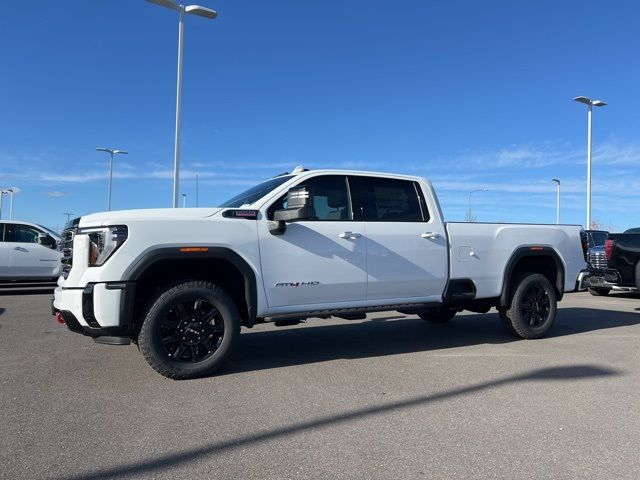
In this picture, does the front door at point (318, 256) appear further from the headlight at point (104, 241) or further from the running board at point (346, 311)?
the headlight at point (104, 241)

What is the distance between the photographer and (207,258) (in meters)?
5.19

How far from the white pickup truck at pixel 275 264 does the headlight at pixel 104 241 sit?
1 cm

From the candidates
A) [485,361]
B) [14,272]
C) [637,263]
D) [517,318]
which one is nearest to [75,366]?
[485,361]

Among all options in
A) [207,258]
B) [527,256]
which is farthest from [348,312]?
[527,256]

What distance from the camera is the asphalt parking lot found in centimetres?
328

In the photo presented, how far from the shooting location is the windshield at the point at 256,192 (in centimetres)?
589

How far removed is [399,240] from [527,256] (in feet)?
7.85

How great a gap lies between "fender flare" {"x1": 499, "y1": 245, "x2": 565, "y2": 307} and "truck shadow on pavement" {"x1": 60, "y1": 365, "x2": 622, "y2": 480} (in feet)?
5.11

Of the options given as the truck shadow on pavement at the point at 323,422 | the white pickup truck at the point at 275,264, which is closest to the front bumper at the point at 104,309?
the white pickup truck at the point at 275,264

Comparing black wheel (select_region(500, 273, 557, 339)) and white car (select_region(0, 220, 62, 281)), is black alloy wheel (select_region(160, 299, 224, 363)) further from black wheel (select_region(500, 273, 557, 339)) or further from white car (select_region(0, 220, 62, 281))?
white car (select_region(0, 220, 62, 281))

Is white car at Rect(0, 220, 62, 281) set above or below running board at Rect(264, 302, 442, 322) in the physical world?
above

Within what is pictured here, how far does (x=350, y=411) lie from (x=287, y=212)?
202 cm

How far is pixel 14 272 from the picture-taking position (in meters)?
13.3

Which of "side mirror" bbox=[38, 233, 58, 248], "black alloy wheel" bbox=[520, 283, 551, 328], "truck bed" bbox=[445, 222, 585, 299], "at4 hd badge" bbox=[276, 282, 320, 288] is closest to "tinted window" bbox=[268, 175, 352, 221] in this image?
"at4 hd badge" bbox=[276, 282, 320, 288]
